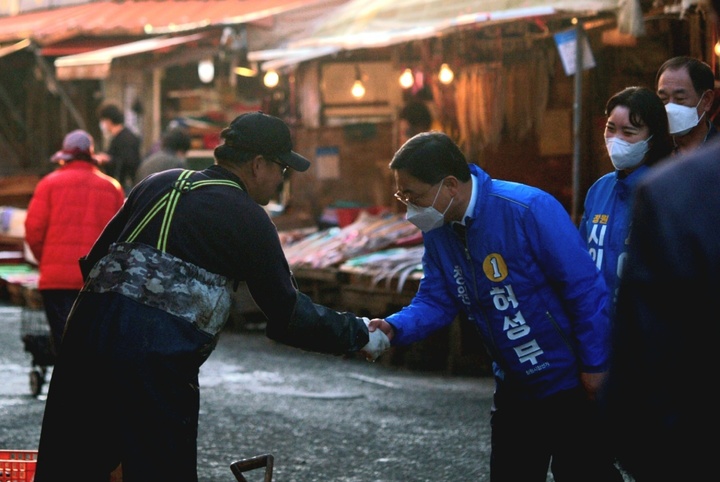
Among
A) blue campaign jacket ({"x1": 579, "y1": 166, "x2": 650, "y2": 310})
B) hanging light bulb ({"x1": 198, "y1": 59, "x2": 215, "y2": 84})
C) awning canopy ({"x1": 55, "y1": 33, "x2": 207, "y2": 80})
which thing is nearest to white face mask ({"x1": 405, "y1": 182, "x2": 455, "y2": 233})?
blue campaign jacket ({"x1": 579, "y1": 166, "x2": 650, "y2": 310})

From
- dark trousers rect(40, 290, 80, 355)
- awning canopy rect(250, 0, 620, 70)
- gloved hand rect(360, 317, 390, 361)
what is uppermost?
awning canopy rect(250, 0, 620, 70)

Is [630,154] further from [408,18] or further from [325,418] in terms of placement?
[408,18]

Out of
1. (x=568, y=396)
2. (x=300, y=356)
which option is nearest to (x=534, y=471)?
(x=568, y=396)

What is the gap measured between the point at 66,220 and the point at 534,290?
564 cm

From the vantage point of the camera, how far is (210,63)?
18.2 m

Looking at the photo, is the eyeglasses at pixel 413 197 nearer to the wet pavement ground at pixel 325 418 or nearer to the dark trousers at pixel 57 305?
the wet pavement ground at pixel 325 418

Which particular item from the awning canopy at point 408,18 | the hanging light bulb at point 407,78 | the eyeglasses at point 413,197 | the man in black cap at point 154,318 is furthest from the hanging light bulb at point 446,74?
the man in black cap at point 154,318

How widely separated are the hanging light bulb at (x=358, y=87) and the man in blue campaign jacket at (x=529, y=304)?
465 inches

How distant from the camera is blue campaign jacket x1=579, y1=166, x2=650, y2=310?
4.68 meters

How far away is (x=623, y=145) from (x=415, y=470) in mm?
3010

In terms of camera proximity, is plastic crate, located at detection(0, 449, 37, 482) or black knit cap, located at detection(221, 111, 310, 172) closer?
black knit cap, located at detection(221, 111, 310, 172)

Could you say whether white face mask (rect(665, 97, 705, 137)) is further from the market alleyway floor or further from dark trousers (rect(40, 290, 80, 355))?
dark trousers (rect(40, 290, 80, 355))

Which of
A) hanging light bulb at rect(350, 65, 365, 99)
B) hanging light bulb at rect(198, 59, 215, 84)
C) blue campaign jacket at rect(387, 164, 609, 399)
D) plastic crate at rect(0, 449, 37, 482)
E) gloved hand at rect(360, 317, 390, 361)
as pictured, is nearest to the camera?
blue campaign jacket at rect(387, 164, 609, 399)

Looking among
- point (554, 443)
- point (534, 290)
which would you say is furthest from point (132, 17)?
point (554, 443)
